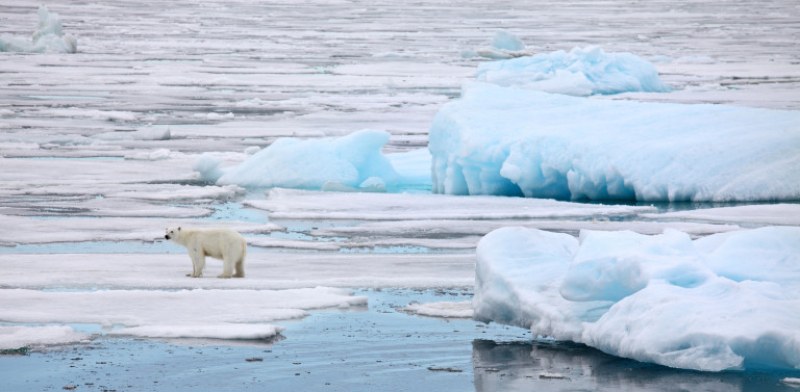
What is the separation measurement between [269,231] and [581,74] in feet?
36.8

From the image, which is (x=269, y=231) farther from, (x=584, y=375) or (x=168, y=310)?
(x=584, y=375)

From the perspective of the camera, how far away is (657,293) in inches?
208

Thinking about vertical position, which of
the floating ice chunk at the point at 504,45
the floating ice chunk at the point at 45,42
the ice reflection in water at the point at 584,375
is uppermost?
the floating ice chunk at the point at 45,42

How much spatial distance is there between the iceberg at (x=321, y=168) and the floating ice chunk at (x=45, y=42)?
16.5 metres

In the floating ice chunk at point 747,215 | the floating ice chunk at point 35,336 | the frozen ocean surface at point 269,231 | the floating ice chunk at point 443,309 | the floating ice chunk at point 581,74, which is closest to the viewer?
the frozen ocean surface at point 269,231

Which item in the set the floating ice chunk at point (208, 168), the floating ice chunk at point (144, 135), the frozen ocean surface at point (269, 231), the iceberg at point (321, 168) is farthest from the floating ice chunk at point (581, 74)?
the floating ice chunk at point (208, 168)

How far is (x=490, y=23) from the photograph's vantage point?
3638cm

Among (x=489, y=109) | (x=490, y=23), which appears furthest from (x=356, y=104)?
(x=490, y=23)

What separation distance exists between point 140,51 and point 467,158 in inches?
715

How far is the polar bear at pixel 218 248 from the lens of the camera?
6.72 m

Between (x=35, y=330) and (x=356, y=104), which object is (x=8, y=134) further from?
(x=35, y=330)

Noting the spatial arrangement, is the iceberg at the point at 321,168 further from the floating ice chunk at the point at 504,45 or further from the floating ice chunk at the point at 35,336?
the floating ice chunk at the point at 504,45

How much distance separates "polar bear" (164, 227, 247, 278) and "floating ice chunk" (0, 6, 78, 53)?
20.8 meters

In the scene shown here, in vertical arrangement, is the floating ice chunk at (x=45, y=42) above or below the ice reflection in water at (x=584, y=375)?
above
